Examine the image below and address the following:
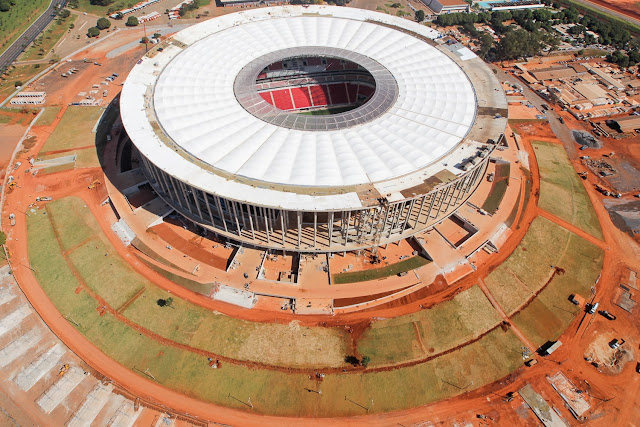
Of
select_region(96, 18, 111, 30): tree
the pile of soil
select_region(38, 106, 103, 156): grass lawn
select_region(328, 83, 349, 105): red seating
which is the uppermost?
select_region(96, 18, 111, 30): tree

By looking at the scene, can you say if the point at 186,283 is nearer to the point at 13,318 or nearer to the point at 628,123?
the point at 13,318

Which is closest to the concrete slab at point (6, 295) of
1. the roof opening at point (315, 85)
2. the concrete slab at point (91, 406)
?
the concrete slab at point (91, 406)

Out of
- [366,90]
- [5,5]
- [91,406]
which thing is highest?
[5,5]

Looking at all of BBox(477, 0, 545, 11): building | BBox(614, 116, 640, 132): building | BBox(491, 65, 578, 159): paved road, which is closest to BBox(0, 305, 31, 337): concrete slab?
BBox(491, 65, 578, 159): paved road

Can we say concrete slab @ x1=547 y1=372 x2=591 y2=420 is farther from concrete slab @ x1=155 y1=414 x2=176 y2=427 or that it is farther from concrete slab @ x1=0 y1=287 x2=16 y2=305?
concrete slab @ x1=0 y1=287 x2=16 y2=305

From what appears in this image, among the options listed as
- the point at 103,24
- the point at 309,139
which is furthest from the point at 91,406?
the point at 103,24
